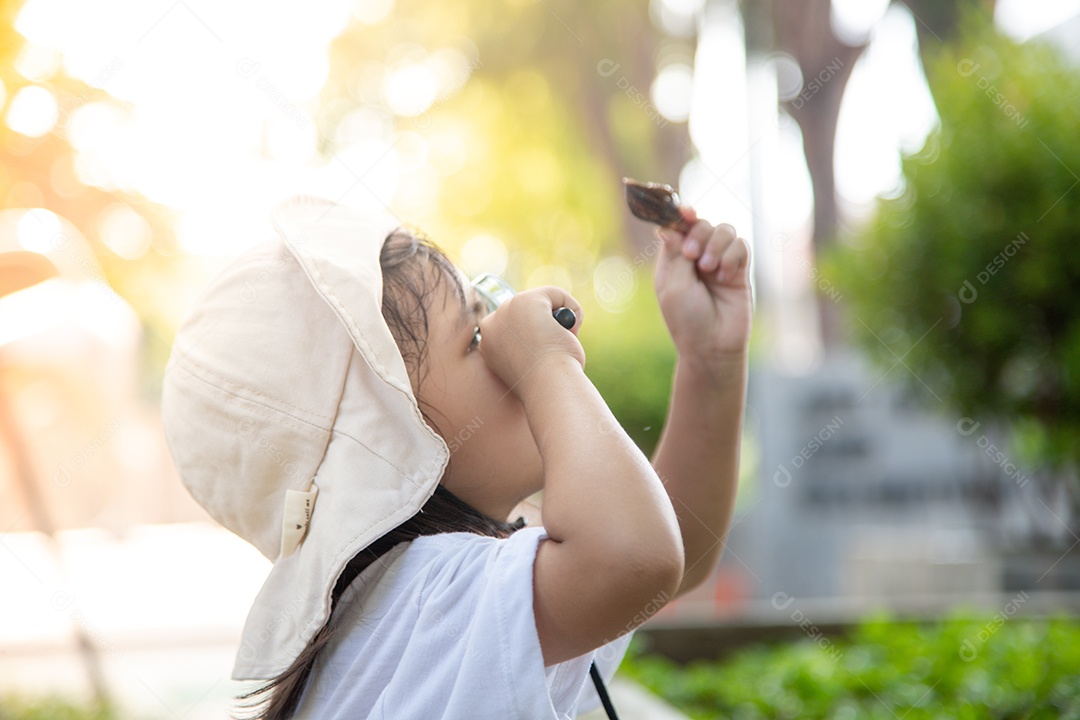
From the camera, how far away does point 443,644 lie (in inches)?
48.5

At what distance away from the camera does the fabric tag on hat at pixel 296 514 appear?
1.32m

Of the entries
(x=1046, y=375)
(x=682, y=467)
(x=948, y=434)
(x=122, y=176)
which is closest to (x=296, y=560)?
(x=682, y=467)

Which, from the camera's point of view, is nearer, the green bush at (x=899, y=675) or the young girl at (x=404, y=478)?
the young girl at (x=404, y=478)

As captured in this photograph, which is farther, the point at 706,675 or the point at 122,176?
the point at 122,176

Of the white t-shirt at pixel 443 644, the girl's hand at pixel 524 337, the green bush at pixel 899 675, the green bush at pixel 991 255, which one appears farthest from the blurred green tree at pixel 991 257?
the white t-shirt at pixel 443 644

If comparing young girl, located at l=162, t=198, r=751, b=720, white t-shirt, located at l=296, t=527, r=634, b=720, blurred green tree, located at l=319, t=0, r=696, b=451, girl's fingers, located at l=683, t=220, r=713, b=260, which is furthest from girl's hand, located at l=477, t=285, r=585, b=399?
blurred green tree, located at l=319, t=0, r=696, b=451

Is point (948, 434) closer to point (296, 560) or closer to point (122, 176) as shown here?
point (122, 176)

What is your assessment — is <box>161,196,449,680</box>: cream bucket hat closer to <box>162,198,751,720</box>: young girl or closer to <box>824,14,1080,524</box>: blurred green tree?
<box>162,198,751,720</box>: young girl

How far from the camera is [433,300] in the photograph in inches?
58.3

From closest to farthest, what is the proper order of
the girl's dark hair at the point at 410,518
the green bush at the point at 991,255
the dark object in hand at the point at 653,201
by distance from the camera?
the girl's dark hair at the point at 410,518 → the dark object in hand at the point at 653,201 → the green bush at the point at 991,255

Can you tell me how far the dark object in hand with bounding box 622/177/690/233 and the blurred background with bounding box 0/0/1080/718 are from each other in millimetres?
415

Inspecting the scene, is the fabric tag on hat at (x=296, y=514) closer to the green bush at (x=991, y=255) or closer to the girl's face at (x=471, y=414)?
the girl's face at (x=471, y=414)

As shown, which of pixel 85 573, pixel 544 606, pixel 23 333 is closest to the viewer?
pixel 544 606

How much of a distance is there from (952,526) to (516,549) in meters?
7.28
